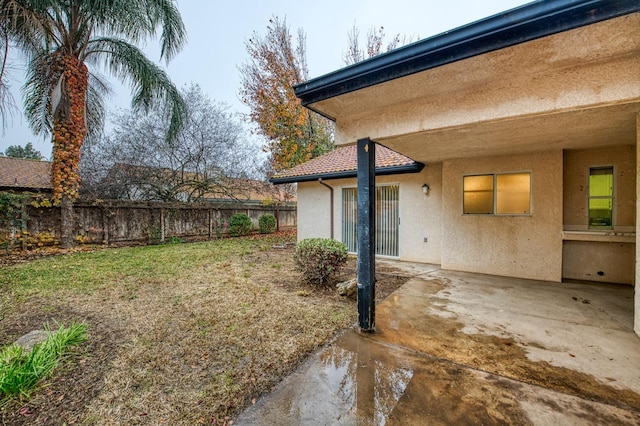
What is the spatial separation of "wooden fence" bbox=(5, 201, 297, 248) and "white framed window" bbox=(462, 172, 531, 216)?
1037cm

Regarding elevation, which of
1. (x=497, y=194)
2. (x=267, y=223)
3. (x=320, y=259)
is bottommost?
(x=320, y=259)

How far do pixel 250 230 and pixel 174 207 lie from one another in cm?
367

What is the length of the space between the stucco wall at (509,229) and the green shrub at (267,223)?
376 inches

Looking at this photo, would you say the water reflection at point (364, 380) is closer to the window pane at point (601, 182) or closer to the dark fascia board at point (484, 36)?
the dark fascia board at point (484, 36)

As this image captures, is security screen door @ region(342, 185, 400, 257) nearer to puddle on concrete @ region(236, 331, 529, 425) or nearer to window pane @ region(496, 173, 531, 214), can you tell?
window pane @ region(496, 173, 531, 214)

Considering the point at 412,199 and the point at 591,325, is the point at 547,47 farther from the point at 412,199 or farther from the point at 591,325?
the point at 412,199

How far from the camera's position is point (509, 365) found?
2.54 m

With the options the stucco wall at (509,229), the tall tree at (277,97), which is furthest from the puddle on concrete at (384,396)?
the tall tree at (277,97)

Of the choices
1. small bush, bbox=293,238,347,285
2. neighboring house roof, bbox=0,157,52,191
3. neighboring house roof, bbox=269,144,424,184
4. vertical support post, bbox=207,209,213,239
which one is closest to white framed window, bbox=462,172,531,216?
neighboring house roof, bbox=269,144,424,184

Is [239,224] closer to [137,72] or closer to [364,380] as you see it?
[137,72]

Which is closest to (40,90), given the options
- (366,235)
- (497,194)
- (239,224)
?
(239,224)

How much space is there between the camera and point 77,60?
7738mm

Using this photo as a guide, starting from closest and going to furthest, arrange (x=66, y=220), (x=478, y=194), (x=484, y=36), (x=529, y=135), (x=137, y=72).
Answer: (x=484, y=36) → (x=529, y=135) → (x=478, y=194) → (x=66, y=220) → (x=137, y=72)

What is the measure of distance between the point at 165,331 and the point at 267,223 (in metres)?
10.9
